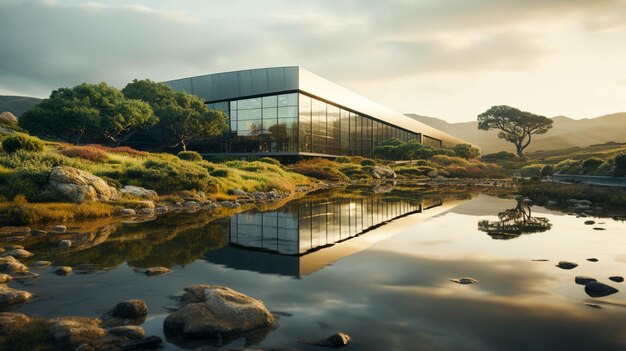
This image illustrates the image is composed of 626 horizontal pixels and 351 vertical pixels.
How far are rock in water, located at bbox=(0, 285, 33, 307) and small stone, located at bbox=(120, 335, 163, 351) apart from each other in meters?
2.68

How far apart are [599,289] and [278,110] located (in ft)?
159

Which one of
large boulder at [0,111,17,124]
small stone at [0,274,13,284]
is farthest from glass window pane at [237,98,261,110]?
small stone at [0,274,13,284]

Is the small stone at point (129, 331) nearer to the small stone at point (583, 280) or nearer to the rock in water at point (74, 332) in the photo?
the rock in water at point (74, 332)

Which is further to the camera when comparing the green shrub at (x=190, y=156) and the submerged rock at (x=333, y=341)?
the green shrub at (x=190, y=156)

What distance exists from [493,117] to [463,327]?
344 ft

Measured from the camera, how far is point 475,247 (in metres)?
9.74

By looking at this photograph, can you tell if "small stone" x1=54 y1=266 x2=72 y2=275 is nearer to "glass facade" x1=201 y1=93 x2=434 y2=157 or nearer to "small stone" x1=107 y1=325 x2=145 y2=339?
"small stone" x1=107 y1=325 x2=145 y2=339

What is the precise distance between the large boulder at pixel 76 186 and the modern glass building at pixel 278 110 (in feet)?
116

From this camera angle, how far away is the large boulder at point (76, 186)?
15.3 m

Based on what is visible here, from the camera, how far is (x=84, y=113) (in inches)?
1470

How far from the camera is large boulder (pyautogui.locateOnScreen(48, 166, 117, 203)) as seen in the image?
15.3 m

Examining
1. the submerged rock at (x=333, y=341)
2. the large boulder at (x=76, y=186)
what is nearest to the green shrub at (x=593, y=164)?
the large boulder at (x=76, y=186)

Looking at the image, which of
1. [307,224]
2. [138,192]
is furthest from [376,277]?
[138,192]

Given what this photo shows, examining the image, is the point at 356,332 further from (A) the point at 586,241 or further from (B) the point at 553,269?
(A) the point at 586,241
